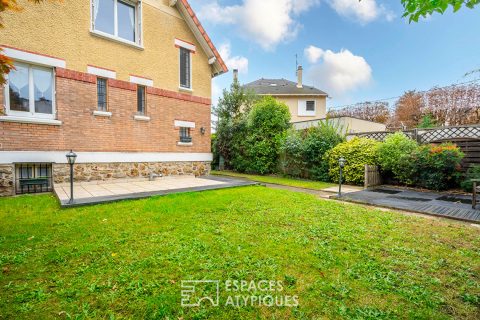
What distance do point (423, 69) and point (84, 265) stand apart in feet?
64.5

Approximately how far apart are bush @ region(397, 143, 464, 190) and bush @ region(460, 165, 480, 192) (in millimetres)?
345

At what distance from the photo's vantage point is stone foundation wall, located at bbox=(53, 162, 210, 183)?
27.6 feet

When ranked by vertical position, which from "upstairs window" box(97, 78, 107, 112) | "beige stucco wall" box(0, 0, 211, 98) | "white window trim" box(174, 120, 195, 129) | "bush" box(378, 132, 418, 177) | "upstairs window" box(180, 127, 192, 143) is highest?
"beige stucco wall" box(0, 0, 211, 98)

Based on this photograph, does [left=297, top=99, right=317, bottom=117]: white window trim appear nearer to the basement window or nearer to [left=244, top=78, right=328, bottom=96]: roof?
[left=244, top=78, right=328, bottom=96]: roof

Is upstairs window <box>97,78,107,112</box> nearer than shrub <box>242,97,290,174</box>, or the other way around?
upstairs window <box>97,78,107,112</box>

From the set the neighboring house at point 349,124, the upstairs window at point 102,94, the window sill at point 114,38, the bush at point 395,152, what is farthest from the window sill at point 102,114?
the bush at point 395,152

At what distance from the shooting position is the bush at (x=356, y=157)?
36.2ft

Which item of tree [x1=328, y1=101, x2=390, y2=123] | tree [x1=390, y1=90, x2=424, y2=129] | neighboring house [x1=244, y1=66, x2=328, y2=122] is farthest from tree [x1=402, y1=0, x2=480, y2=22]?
neighboring house [x1=244, y1=66, x2=328, y2=122]

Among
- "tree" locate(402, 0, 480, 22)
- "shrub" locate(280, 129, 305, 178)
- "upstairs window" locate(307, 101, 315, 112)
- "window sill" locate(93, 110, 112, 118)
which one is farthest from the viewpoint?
"upstairs window" locate(307, 101, 315, 112)

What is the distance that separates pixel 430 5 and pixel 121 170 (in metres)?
10.3

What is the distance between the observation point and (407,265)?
10.8ft

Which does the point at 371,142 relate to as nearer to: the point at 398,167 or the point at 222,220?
the point at 398,167

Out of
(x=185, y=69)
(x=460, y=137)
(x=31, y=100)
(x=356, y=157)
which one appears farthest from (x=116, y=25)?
(x=460, y=137)

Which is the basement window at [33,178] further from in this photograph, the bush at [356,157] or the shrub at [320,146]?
the bush at [356,157]
